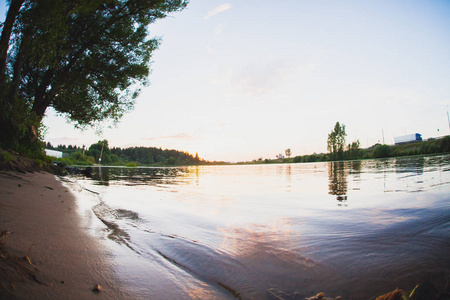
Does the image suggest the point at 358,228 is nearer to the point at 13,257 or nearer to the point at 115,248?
the point at 115,248

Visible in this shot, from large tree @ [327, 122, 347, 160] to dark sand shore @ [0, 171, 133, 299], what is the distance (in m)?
92.0

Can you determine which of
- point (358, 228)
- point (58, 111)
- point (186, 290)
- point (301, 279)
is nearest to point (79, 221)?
point (186, 290)

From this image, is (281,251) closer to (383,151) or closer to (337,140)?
(383,151)

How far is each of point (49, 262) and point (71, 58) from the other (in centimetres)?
1533

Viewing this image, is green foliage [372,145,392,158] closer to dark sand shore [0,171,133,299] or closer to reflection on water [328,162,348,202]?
reflection on water [328,162,348,202]

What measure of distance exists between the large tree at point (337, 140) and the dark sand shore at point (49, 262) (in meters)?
92.0

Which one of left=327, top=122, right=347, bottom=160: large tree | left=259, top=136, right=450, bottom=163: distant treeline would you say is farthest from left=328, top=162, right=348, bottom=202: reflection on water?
left=327, top=122, right=347, bottom=160: large tree

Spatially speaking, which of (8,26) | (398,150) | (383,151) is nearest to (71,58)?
(8,26)

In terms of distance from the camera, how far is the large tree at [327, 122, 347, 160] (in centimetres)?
8112

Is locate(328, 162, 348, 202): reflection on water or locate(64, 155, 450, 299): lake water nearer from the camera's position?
locate(64, 155, 450, 299): lake water

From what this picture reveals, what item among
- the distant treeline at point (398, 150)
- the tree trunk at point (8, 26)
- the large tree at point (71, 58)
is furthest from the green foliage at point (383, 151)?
the tree trunk at point (8, 26)

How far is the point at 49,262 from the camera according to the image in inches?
64.9

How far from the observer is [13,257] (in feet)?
4.71

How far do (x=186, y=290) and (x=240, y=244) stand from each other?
4.30ft
